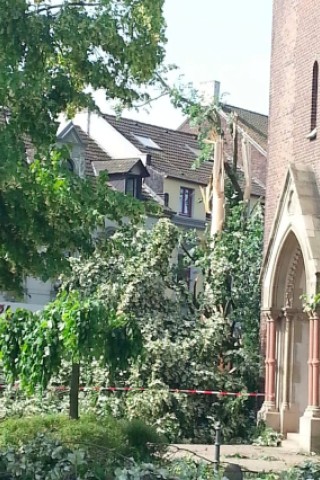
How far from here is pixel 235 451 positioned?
17547 mm

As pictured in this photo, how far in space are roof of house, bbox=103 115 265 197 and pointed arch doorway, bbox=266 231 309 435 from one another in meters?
21.2

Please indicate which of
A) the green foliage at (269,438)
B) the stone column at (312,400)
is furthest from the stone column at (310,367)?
the green foliage at (269,438)

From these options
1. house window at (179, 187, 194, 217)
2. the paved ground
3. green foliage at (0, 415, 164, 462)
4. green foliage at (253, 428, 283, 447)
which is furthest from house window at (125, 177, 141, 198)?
green foliage at (0, 415, 164, 462)

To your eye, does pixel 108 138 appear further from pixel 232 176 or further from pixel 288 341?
pixel 288 341

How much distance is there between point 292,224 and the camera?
20031mm

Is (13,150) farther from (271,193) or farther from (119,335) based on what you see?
(271,193)

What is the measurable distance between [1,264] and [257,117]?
134 feet

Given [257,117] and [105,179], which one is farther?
[257,117]

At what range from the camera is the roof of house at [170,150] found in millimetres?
43125

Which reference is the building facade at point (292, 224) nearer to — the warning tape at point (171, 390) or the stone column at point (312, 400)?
the stone column at point (312, 400)

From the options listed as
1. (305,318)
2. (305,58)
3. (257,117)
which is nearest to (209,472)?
(305,318)

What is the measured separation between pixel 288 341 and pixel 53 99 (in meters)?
9.01

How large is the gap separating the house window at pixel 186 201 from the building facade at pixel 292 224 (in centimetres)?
2129

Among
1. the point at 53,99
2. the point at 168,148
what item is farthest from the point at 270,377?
the point at 168,148
